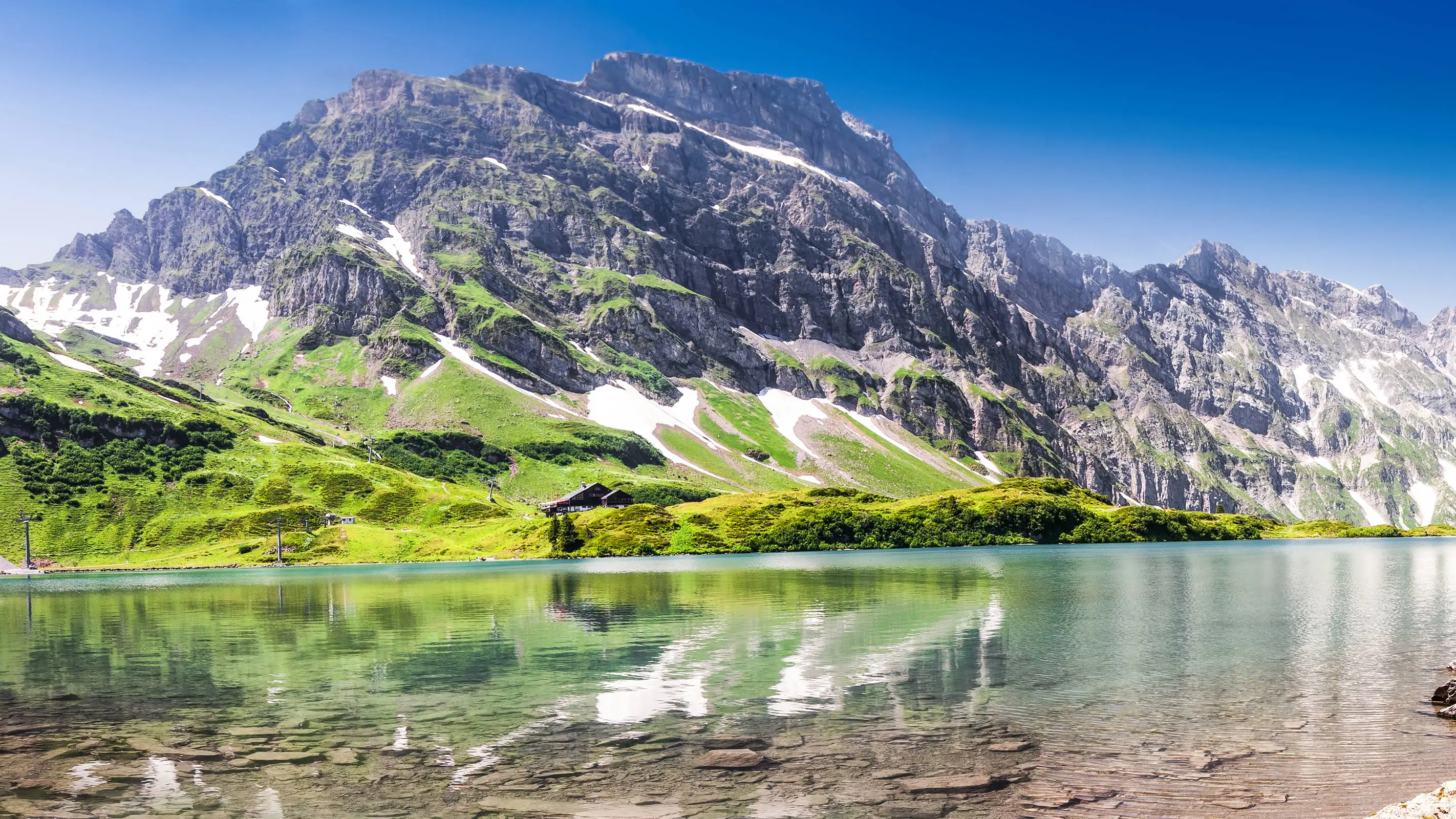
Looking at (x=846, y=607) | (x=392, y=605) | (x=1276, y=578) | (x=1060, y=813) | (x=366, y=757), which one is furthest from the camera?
(x=1276, y=578)

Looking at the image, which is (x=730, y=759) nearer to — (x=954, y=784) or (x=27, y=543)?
(x=954, y=784)

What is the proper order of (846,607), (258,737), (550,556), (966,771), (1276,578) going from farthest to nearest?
(550,556)
(1276,578)
(846,607)
(258,737)
(966,771)

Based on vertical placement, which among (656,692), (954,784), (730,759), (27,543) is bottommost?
(27,543)

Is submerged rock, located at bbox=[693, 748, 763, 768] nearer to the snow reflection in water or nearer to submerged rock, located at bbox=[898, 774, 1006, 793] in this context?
submerged rock, located at bbox=[898, 774, 1006, 793]

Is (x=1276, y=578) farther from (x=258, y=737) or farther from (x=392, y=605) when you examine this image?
(x=258, y=737)

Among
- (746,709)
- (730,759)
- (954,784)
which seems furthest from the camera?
(746,709)

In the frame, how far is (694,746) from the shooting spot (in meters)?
27.2

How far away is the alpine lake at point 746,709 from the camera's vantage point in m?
22.3

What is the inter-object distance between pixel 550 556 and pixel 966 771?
173693mm

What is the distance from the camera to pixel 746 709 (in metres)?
32.6

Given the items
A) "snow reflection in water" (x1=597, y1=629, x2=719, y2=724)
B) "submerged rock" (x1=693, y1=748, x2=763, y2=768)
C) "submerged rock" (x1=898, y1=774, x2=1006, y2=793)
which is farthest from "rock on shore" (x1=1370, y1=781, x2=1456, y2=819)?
"snow reflection in water" (x1=597, y1=629, x2=719, y2=724)

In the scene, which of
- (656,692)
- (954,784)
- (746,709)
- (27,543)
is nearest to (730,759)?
(954,784)

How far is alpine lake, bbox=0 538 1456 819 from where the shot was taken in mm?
22312

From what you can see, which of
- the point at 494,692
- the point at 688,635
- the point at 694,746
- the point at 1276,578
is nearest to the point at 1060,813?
the point at 694,746
